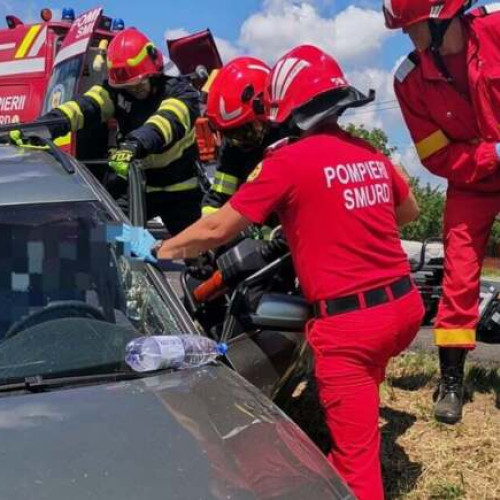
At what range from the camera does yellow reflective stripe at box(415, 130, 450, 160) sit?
13.0 feet

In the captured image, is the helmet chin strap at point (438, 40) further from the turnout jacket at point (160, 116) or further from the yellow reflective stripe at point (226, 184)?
the turnout jacket at point (160, 116)

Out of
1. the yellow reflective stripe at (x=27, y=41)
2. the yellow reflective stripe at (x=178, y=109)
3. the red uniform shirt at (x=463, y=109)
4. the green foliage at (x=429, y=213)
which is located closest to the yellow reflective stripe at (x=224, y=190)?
the yellow reflective stripe at (x=178, y=109)

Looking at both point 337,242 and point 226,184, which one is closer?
point 337,242

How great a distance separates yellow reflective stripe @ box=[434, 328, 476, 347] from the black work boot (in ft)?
0.17

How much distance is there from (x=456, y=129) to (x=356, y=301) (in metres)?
1.44

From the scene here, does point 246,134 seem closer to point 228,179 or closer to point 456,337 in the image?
point 228,179

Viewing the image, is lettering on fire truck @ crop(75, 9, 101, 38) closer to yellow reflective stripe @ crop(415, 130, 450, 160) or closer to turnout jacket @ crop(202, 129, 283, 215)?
turnout jacket @ crop(202, 129, 283, 215)

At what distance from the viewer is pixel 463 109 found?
3.87 metres

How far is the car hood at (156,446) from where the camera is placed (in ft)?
5.93

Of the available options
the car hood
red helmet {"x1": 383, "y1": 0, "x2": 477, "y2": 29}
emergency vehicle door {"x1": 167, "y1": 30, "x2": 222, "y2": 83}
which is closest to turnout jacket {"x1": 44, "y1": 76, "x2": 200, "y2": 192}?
red helmet {"x1": 383, "y1": 0, "x2": 477, "y2": 29}

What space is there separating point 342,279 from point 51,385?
1.03 meters

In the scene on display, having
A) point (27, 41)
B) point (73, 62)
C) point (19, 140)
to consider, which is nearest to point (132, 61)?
point (19, 140)

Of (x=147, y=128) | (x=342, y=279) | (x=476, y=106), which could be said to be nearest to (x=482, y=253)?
(x=476, y=106)

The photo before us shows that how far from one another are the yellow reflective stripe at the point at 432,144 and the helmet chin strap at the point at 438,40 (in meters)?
0.26
